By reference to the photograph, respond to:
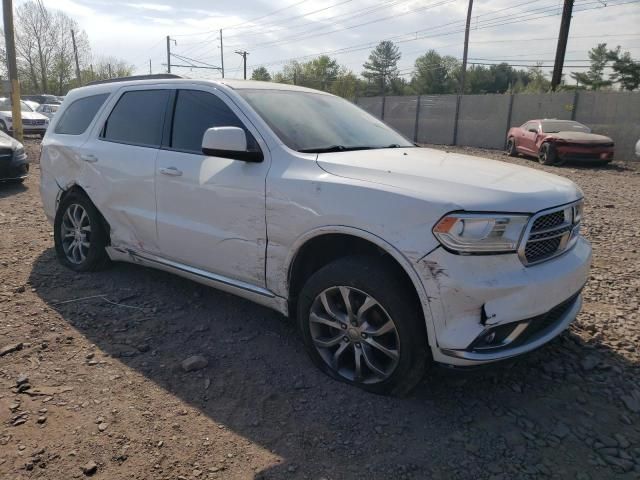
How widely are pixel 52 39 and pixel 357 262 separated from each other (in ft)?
189

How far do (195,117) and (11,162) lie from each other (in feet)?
Answer: 22.7

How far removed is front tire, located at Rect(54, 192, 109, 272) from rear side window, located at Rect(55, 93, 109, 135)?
64 cm

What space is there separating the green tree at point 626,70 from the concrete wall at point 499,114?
30621mm

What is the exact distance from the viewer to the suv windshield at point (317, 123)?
332 centimetres

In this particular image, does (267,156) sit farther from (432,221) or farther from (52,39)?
(52,39)

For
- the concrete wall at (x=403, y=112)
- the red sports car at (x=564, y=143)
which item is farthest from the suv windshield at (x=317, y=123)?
the concrete wall at (x=403, y=112)

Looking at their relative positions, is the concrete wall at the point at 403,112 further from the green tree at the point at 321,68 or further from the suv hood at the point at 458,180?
the green tree at the point at 321,68

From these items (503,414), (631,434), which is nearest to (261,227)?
(503,414)

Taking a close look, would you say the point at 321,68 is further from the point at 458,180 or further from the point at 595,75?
the point at 458,180

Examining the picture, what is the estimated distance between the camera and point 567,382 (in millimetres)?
3064

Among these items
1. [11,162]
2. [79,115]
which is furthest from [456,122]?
[79,115]

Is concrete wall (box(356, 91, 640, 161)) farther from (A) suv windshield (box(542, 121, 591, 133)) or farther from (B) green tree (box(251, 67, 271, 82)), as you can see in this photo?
(B) green tree (box(251, 67, 271, 82))

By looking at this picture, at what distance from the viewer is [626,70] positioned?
47062mm

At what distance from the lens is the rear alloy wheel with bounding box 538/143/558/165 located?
47.6 ft
